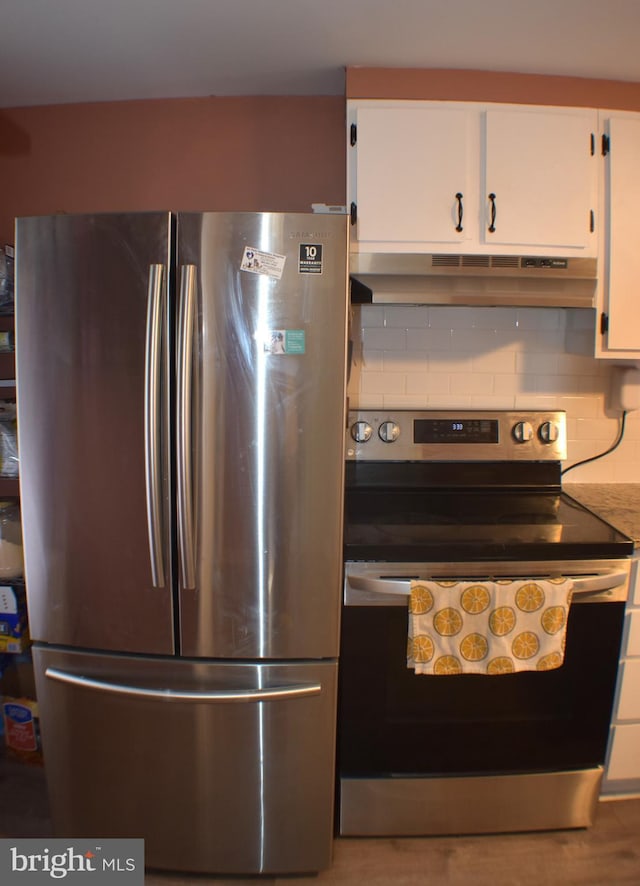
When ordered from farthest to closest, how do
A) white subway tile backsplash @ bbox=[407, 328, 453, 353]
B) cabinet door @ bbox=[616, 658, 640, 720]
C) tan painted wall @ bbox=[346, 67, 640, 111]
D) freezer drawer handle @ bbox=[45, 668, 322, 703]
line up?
1. white subway tile backsplash @ bbox=[407, 328, 453, 353]
2. tan painted wall @ bbox=[346, 67, 640, 111]
3. cabinet door @ bbox=[616, 658, 640, 720]
4. freezer drawer handle @ bbox=[45, 668, 322, 703]

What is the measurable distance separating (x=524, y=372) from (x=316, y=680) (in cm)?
136

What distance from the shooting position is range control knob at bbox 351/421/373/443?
5.92 ft

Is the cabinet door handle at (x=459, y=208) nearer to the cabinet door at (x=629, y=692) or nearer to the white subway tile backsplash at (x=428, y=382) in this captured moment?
the white subway tile backsplash at (x=428, y=382)

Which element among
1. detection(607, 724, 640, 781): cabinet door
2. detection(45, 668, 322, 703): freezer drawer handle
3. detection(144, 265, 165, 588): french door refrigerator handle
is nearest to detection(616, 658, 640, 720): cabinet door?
detection(607, 724, 640, 781): cabinet door

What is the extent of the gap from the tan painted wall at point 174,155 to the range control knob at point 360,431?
0.84m

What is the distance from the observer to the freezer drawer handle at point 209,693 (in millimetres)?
1262

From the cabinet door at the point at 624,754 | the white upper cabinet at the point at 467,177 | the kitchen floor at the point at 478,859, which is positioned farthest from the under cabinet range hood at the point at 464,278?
the kitchen floor at the point at 478,859

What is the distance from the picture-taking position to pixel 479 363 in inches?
75.9

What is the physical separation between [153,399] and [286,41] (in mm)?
1196

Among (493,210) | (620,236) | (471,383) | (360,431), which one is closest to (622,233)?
(620,236)

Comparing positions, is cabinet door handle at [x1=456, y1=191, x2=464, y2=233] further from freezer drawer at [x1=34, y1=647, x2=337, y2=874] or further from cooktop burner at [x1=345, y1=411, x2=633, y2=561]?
freezer drawer at [x1=34, y1=647, x2=337, y2=874]

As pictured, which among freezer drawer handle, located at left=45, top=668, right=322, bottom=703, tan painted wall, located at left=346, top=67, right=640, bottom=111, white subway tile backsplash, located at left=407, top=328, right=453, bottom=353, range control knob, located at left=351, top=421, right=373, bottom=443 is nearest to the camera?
freezer drawer handle, located at left=45, top=668, right=322, bottom=703

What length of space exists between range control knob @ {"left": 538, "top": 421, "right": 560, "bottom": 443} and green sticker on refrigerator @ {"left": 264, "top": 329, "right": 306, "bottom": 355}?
108 centimetres

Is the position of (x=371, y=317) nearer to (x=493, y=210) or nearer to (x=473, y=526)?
(x=493, y=210)
